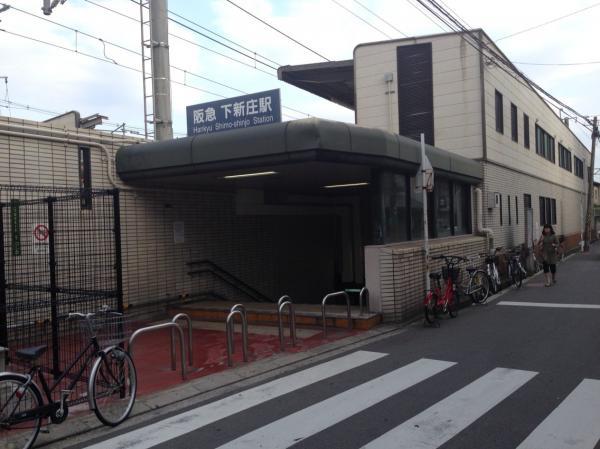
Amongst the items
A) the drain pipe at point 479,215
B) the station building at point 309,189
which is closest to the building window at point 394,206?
the station building at point 309,189

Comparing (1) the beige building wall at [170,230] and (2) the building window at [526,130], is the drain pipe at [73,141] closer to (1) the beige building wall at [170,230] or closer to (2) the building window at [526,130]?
(1) the beige building wall at [170,230]

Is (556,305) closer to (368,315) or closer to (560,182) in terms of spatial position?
(368,315)

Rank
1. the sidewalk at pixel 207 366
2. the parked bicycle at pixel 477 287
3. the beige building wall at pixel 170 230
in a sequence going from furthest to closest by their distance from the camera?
the parked bicycle at pixel 477 287 → the beige building wall at pixel 170 230 → the sidewalk at pixel 207 366

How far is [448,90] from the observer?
16484 mm

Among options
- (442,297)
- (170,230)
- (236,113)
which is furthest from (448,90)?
(170,230)

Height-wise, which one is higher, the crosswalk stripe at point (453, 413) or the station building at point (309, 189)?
the station building at point (309, 189)

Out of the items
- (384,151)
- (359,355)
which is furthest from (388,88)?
(359,355)

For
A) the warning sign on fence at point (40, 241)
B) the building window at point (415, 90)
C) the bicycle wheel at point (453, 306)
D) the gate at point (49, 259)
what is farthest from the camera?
the building window at point (415, 90)

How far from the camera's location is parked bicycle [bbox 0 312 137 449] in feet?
14.6

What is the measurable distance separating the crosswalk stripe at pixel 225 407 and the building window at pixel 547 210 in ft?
66.5

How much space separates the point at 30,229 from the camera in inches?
344

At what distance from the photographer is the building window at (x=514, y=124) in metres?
19.3

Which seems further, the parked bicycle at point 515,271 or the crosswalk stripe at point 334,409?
the parked bicycle at point 515,271

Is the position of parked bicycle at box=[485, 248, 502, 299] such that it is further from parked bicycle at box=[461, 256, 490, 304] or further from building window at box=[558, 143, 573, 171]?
building window at box=[558, 143, 573, 171]
